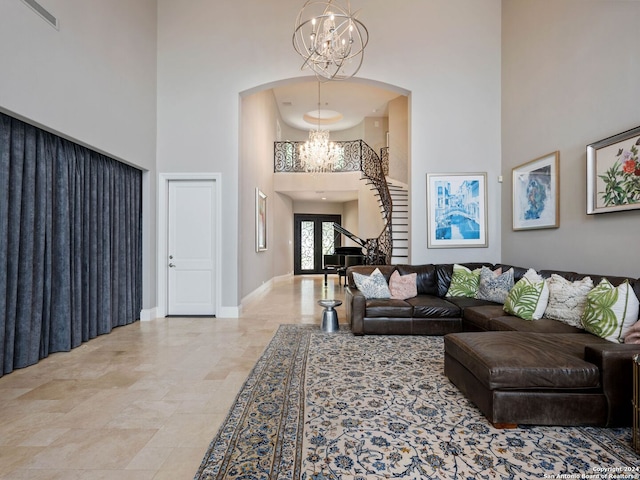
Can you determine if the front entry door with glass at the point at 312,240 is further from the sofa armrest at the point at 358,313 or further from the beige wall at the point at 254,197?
the sofa armrest at the point at 358,313

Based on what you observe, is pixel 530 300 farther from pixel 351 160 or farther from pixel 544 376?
pixel 351 160

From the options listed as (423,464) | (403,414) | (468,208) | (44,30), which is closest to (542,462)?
(423,464)

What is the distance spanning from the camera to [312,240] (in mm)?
13328

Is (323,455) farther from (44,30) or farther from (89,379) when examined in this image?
(44,30)

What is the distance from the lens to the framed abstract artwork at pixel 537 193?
418 cm

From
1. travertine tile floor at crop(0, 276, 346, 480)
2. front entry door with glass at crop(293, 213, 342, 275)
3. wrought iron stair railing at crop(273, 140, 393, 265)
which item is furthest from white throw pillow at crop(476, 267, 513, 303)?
front entry door with glass at crop(293, 213, 342, 275)

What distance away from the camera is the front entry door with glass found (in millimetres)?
13117

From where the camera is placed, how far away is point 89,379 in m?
3.00

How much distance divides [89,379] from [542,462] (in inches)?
138

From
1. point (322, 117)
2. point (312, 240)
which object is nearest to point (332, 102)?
point (322, 117)

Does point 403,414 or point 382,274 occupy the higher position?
point 382,274

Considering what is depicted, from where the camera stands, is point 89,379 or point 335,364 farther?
point 335,364

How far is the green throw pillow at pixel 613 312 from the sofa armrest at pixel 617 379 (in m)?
0.62

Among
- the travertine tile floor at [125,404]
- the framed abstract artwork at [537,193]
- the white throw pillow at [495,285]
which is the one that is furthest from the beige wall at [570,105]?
the travertine tile floor at [125,404]
